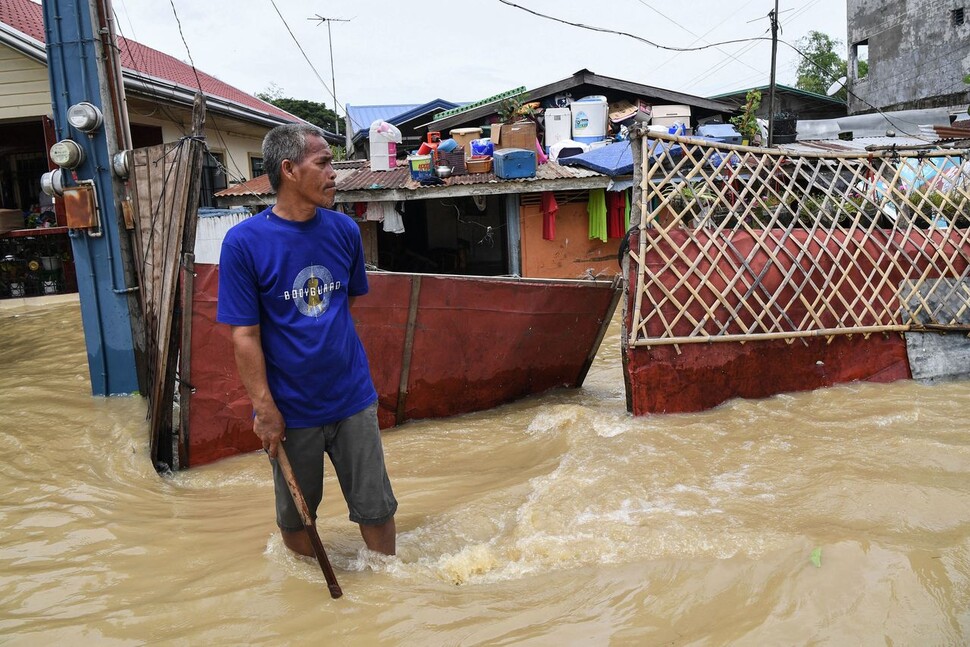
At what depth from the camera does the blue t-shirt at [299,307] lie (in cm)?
214

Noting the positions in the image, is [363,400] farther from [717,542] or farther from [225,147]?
[225,147]

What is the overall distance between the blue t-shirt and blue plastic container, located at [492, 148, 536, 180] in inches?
304

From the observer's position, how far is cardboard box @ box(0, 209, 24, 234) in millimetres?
10625

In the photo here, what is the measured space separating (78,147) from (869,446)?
17.8 feet

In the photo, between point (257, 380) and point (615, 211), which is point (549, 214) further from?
point (257, 380)

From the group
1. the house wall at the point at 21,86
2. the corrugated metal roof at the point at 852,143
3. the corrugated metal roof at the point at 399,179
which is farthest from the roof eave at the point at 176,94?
the corrugated metal roof at the point at 852,143

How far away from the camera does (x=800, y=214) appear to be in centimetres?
475

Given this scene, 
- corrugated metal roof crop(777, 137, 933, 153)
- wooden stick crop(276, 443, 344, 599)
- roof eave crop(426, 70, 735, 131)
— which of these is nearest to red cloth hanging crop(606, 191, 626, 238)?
roof eave crop(426, 70, 735, 131)

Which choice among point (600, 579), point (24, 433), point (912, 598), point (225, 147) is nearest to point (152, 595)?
point (600, 579)

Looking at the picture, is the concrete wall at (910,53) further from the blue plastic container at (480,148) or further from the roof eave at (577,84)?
the blue plastic container at (480,148)

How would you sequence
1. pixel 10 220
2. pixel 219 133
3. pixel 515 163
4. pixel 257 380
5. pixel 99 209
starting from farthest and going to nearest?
pixel 219 133
pixel 10 220
pixel 515 163
pixel 99 209
pixel 257 380

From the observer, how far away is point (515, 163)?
9883 mm

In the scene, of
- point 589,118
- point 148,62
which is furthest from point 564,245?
point 148,62

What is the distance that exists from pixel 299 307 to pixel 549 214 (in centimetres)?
876
